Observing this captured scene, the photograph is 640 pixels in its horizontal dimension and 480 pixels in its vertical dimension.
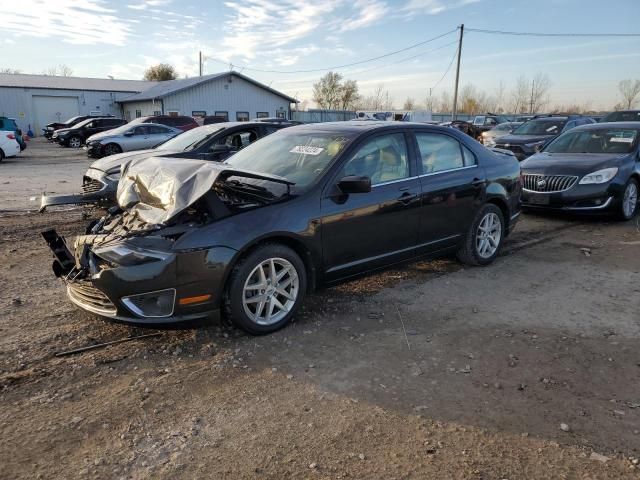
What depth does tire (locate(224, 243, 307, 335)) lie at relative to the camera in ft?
12.0

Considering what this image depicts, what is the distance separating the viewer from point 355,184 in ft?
13.2

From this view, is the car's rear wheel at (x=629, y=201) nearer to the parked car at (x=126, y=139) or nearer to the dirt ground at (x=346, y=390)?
the dirt ground at (x=346, y=390)

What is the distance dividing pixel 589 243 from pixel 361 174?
419 centimetres

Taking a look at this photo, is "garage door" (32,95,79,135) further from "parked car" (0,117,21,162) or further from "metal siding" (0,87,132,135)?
"parked car" (0,117,21,162)

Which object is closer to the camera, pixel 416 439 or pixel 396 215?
pixel 416 439

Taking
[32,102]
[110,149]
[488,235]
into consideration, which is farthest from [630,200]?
[32,102]

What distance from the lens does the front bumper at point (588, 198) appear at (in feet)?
25.4

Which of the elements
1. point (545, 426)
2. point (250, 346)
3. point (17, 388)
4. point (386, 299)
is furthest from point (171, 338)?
point (545, 426)

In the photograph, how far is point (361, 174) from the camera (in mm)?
4422

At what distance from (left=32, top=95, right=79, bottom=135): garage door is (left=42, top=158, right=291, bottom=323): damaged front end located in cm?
4390

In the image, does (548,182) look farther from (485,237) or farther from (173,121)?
(173,121)

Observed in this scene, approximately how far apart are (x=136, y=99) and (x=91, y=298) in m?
40.2

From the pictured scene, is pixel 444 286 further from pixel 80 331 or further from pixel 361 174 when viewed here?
pixel 80 331

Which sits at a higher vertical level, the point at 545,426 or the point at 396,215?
the point at 396,215
